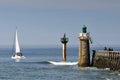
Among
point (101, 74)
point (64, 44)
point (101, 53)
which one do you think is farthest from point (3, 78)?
point (64, 44)

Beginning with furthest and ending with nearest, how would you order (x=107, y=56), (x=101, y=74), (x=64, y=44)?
(x=64, y=44)
(x=107, y=56)
(x=101, y=74)

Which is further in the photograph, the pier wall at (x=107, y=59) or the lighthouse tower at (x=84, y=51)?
the lighthouse tower at (x=84, y=51)

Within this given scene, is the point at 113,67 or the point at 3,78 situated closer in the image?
the point at 3,78

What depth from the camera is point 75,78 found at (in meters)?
78.8

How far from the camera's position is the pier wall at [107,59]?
3465 inches

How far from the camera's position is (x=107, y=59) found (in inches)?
3620

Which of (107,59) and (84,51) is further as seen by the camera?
(84,51)

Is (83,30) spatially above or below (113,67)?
above

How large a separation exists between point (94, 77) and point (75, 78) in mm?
2848

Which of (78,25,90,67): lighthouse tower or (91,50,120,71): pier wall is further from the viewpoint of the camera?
(78,25,90,67): lighthouse tower

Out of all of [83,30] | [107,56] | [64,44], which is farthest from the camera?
[64,44]

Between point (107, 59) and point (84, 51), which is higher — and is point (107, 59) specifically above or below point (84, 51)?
below

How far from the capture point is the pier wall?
88.0m

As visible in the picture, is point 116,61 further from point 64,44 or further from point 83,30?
point 64,44
